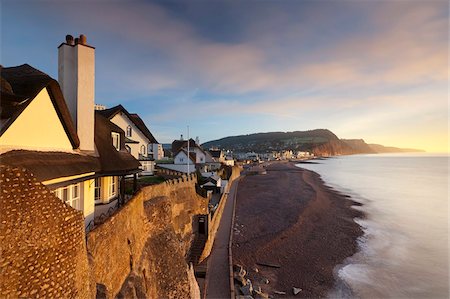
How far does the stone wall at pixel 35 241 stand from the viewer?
388cm

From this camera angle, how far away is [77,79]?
925cm

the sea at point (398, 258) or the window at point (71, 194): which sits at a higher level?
the window at point (71, 194)

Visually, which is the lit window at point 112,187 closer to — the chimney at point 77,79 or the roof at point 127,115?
the chimney at point 77,79

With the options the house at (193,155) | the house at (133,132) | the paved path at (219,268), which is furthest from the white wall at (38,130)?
the house at (193,155)

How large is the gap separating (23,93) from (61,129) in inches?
64.1

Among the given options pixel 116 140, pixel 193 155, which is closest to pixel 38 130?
pixel 116 140

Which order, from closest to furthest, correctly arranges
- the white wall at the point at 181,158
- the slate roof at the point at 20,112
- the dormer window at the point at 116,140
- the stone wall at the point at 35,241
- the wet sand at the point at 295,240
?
the stone wall at the point at 35,241, the slate roof at the point at 20,112, the dormer window at the point at 116,140, the wet sand at the point at 295,240, the white wall at the point at 181,158

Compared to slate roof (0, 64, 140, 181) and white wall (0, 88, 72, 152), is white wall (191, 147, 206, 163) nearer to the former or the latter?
slate roof (0, 64, 140, 181)

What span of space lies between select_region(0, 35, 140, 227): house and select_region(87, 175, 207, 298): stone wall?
1.48 metres

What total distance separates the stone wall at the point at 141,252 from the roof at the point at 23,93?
356 centimetres

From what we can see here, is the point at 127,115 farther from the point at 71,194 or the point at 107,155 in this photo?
the point at 71,194

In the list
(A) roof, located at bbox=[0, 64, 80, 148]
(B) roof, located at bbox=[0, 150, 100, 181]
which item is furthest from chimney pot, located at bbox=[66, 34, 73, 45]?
(B) roof, located at bbox=[0, 150, 100, 181]

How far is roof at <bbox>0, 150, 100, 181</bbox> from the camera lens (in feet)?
19.3

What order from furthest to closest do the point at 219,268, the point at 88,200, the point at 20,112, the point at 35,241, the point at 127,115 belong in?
the point at 127,115, the point at 219,268, the point at 88,200, the point at 20,112, the point at 35,241
